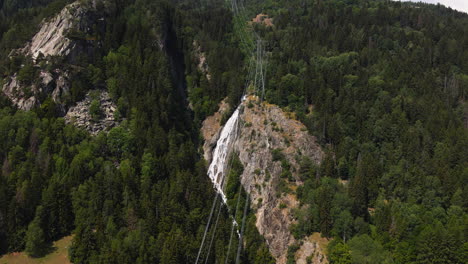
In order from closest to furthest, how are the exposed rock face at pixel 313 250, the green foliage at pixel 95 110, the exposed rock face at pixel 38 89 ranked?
the exposed rock face at pixel 313 250 → the green foliage at pixel 95 110 → the exposed rock face at pixel 38 89

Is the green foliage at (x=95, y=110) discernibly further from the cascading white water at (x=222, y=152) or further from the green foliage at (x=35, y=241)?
the green foliage at (x=35, y=241)

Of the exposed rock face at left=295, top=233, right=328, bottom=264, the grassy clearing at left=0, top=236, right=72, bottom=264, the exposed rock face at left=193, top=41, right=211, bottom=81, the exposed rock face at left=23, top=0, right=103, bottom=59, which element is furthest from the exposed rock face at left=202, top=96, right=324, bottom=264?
the exposed rock face at left=23, top=0, right=103, bottom=59

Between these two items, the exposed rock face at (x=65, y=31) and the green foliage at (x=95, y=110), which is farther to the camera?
the exposed rock face at (x=65, y=31)

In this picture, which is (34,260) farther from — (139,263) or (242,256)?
(242,256)

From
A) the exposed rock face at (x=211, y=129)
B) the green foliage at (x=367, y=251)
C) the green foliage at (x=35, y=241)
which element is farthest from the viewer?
the exposed rock face at (x=211, y=129)

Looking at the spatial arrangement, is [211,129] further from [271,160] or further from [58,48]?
[58,48]

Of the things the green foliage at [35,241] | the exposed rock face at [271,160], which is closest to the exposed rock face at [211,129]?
the exposed rock face at [271,160]
